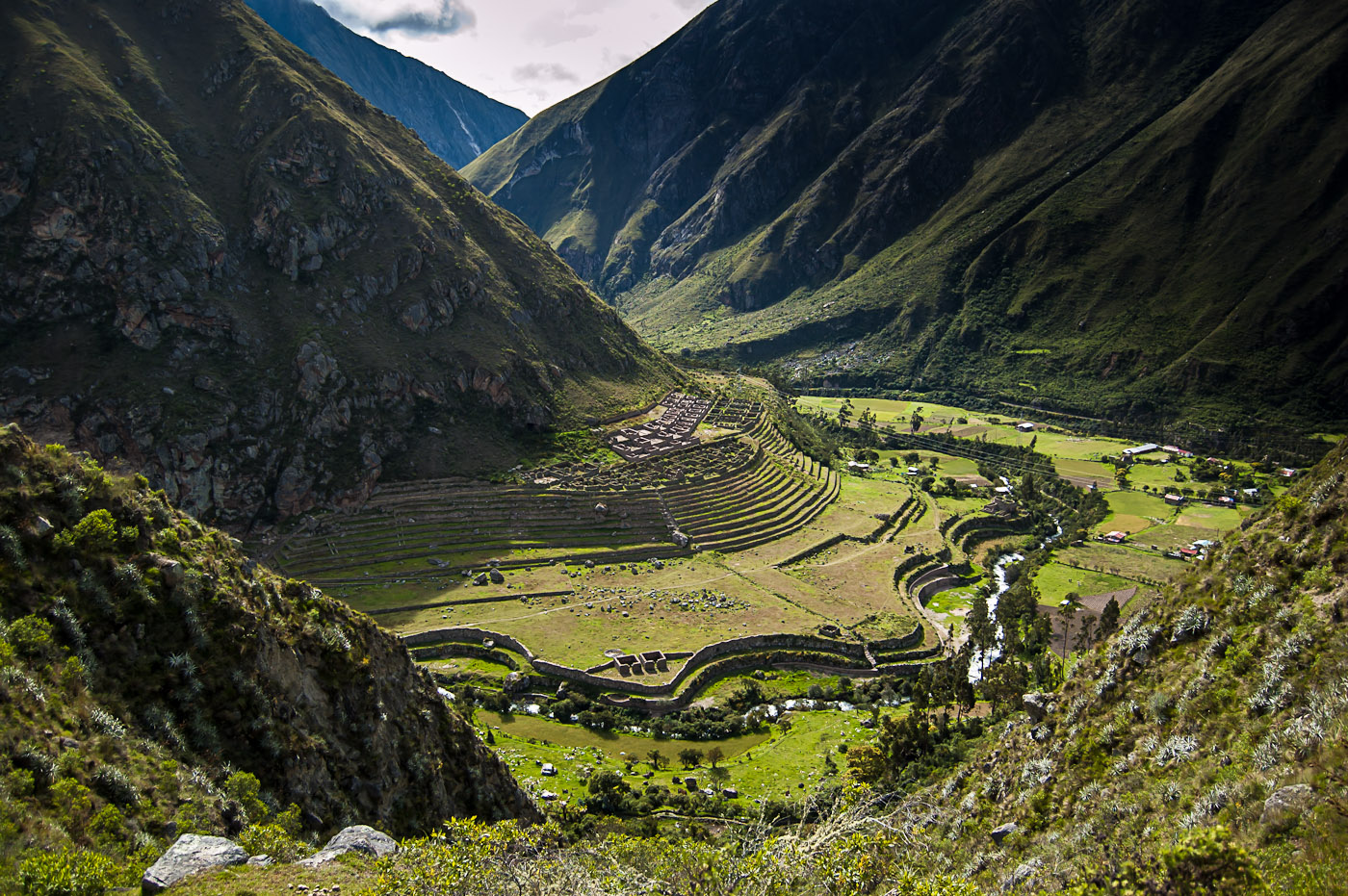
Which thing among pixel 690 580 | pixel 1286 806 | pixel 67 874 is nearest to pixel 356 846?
pixel 67 874

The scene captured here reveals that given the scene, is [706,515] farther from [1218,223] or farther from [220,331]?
[1218,223]

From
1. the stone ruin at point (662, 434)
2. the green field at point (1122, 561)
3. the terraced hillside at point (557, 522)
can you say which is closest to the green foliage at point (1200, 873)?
A: the terraced hillside at point (557, 522)

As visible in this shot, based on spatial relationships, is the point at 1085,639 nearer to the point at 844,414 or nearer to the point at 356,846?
the point at 356,846

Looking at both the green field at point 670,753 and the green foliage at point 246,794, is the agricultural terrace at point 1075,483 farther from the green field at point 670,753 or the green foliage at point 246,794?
the green foliage at point 246,794

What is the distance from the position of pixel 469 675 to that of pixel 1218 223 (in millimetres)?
204218

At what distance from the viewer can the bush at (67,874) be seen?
38.1 feet

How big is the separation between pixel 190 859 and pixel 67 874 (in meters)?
2.56

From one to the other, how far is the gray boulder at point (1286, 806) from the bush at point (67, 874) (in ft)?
71.6

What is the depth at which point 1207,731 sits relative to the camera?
753 inches

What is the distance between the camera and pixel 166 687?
1980 cm

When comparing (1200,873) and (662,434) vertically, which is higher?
(662,434)

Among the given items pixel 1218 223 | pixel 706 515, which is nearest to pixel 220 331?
pixel 706 515

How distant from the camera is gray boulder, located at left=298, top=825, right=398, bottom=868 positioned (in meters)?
16.7

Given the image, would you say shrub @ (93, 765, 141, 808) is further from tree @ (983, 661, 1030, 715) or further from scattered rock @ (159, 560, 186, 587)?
tree @ (983, 661, 1030, 715)
